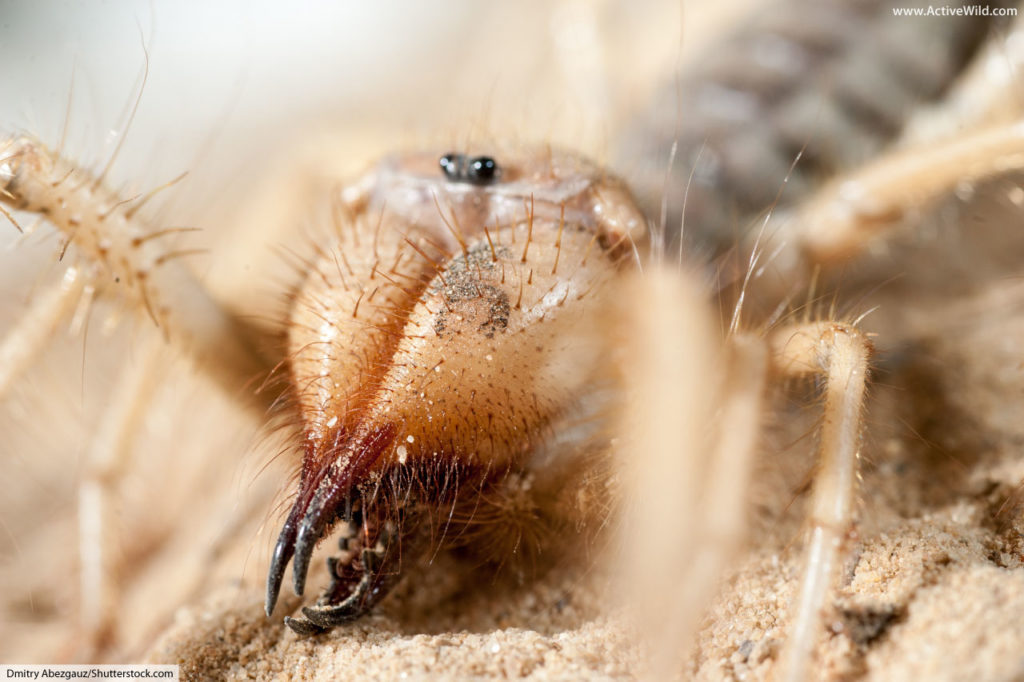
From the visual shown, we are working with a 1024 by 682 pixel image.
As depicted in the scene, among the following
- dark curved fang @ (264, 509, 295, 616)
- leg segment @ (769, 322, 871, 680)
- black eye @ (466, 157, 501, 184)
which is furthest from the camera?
black eye @ (466, 157, 501, 184)

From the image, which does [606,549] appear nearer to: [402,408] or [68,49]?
[402,408]

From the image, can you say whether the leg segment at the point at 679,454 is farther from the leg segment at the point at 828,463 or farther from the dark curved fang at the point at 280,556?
the dark curved fang at the point at 280,556

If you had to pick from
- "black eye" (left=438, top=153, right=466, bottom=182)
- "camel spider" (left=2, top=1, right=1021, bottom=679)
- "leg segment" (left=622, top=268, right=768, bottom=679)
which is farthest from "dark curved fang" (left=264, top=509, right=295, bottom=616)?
"black eye" (left=438, top=153, right=466, bottom=182)

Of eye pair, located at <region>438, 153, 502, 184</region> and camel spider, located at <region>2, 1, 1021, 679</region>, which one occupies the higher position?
eye pair, located at <region>438, 153, 502, 184</region>

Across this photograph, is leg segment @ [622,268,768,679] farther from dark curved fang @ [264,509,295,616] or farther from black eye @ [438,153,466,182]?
dark curved fang @ [264,509,295,616]

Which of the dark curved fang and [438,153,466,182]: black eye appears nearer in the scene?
the dark curved fang

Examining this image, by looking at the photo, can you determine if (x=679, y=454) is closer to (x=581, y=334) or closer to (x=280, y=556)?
(x=581, y=334)

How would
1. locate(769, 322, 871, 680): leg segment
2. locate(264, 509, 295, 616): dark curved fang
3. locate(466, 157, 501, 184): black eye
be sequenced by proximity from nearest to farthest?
locate(769, 322, 871, 680): leg segment, locate(264, 509, 295, 616): dark curved fang, locate(466, 157, 501, 184): black eye

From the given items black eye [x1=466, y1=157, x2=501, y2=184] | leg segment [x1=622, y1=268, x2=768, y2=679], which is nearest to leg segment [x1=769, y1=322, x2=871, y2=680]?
leg segment [x1=622, y1=268, x2=768, y2=679]
